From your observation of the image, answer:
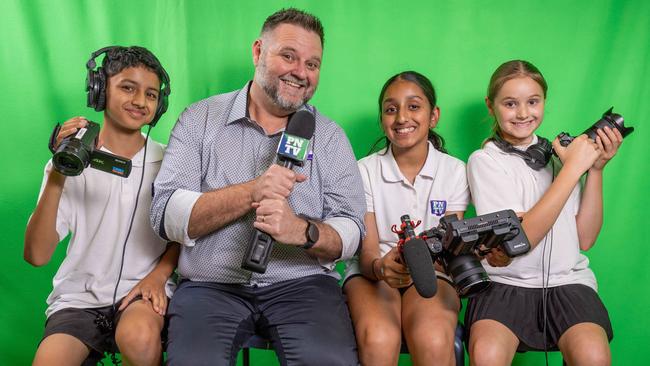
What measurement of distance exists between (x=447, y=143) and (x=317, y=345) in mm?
1493

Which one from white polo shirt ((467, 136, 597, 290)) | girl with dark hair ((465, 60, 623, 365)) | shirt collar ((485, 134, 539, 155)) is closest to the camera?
girl with dark hair ((465, 60, 623, 365))

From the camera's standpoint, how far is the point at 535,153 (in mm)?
2338

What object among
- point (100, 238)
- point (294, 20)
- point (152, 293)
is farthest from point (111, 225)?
point (294, 20)

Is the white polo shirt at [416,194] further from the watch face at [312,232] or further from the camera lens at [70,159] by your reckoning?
the camera lens at [70,159]

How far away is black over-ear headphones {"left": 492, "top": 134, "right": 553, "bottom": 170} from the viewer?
2334 millimetres

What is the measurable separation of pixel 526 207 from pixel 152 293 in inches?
55.0

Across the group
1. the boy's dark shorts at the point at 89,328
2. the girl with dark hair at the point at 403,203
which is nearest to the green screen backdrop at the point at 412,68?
the girl with dark hair at the point at 403,203

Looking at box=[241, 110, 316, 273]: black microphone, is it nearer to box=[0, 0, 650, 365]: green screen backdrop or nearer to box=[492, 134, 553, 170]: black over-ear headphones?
box=[492, 134, 553, 170]: black over-ear headphones

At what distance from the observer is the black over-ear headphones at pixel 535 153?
7.66ft

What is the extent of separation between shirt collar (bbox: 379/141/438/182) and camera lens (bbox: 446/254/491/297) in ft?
2.07

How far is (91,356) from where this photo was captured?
6.64 feet

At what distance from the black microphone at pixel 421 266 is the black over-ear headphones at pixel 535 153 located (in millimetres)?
786

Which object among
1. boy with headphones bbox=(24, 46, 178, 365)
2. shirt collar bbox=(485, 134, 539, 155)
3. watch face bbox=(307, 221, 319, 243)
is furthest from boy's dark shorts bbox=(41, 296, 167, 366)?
shirt collar bbox=(485, 134, 539, 155)

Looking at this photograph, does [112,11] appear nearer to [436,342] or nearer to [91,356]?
[91,356]
